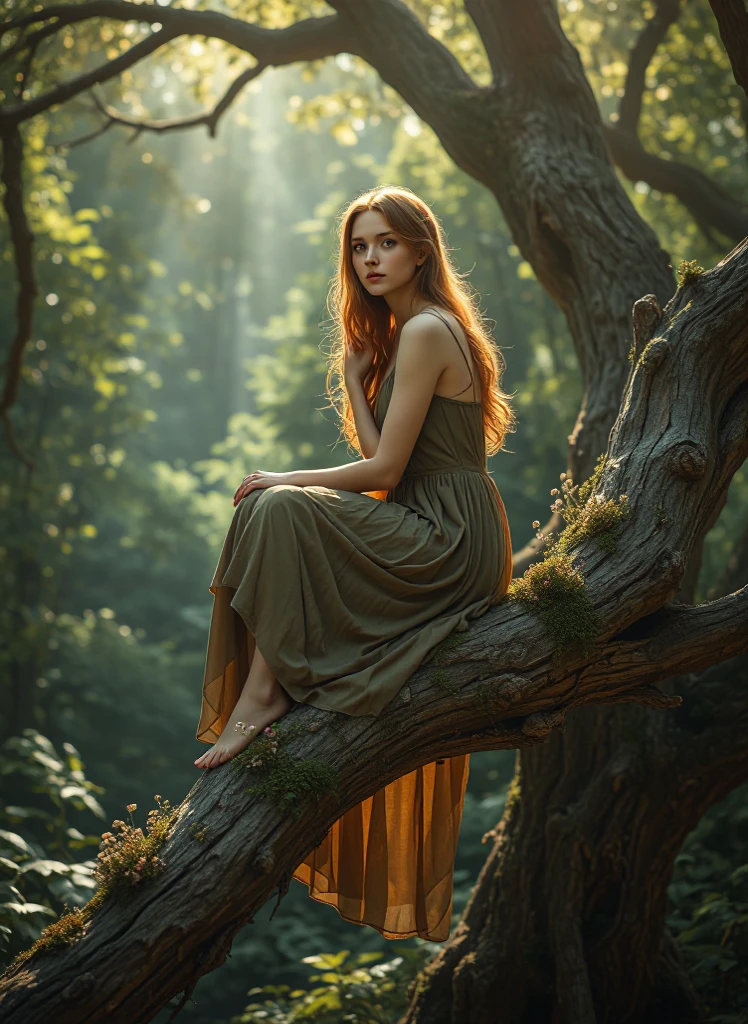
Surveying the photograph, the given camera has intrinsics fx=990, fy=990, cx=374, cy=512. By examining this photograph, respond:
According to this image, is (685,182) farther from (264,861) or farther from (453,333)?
(264,861)

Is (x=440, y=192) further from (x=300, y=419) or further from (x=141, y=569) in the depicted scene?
(x=141, y=569)

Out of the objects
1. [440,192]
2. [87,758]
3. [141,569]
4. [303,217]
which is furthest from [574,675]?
[303,217]

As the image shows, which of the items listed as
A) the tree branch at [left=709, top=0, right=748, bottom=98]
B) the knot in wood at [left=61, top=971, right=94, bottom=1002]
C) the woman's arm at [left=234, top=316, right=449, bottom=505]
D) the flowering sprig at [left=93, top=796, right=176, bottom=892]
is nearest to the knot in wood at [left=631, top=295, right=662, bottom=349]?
the woman's arm at [left=234, top=316, right=449, bottom=505]

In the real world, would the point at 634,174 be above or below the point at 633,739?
above

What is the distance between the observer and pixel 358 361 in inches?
162

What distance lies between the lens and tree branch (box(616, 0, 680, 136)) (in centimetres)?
737

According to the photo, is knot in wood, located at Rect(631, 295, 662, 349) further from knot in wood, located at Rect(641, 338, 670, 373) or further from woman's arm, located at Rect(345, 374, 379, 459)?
woman's arm, located at Rect(345, 374, 379, 459)

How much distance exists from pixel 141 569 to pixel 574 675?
17.1 meters

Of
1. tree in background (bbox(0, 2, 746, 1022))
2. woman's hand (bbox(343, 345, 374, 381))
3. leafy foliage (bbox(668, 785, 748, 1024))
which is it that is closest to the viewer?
woman's hand (bbox(343, 345, 374, 381))

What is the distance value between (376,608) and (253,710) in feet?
1.78

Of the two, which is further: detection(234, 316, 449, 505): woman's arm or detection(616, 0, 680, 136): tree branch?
detection(616, 0, 680, 136): tree branch

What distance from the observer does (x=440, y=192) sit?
49.1 feet

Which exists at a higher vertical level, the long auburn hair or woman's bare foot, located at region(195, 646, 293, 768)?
the long auburn hair

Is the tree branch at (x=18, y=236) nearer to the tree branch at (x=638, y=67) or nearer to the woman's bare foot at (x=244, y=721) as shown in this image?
the woman's bare foot at (x=244, y=721)
